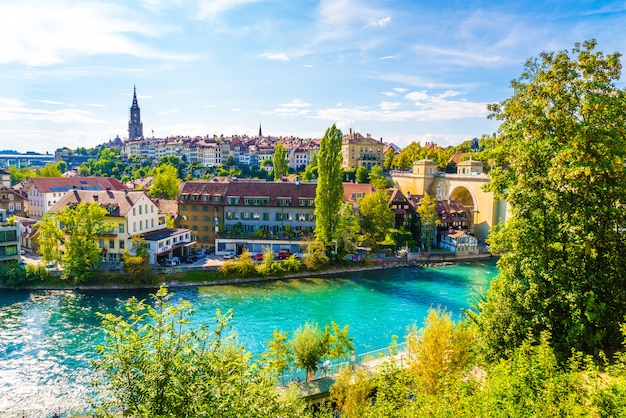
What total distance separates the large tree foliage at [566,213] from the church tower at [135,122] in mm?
176706

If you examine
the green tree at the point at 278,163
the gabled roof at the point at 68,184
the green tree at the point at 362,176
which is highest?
the green tree at the point at 278,163

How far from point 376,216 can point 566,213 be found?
3493cm

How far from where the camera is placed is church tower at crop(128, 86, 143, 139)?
566 feet

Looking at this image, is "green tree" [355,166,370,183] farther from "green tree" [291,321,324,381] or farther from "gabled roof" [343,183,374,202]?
"green tree" [291,321,324,381]

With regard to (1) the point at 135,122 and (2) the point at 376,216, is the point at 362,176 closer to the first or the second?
(2) the point at 376,216

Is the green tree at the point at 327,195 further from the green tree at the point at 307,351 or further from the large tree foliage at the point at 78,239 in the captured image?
the green tree at the point at 307,351

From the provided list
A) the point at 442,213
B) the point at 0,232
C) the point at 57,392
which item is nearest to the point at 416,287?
the point at 442,213

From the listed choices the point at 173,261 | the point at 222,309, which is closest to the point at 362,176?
the point at 173,261

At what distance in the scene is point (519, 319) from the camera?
552 inches

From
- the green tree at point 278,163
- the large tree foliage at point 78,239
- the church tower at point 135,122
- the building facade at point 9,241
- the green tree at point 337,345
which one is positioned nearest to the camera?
the green tree at point 337,345

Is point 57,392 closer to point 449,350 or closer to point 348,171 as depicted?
point 449,350

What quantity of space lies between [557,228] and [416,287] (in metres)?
25.2

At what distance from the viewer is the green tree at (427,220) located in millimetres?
52281

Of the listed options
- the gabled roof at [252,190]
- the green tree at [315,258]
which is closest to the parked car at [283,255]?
the green tree at [315,258]
